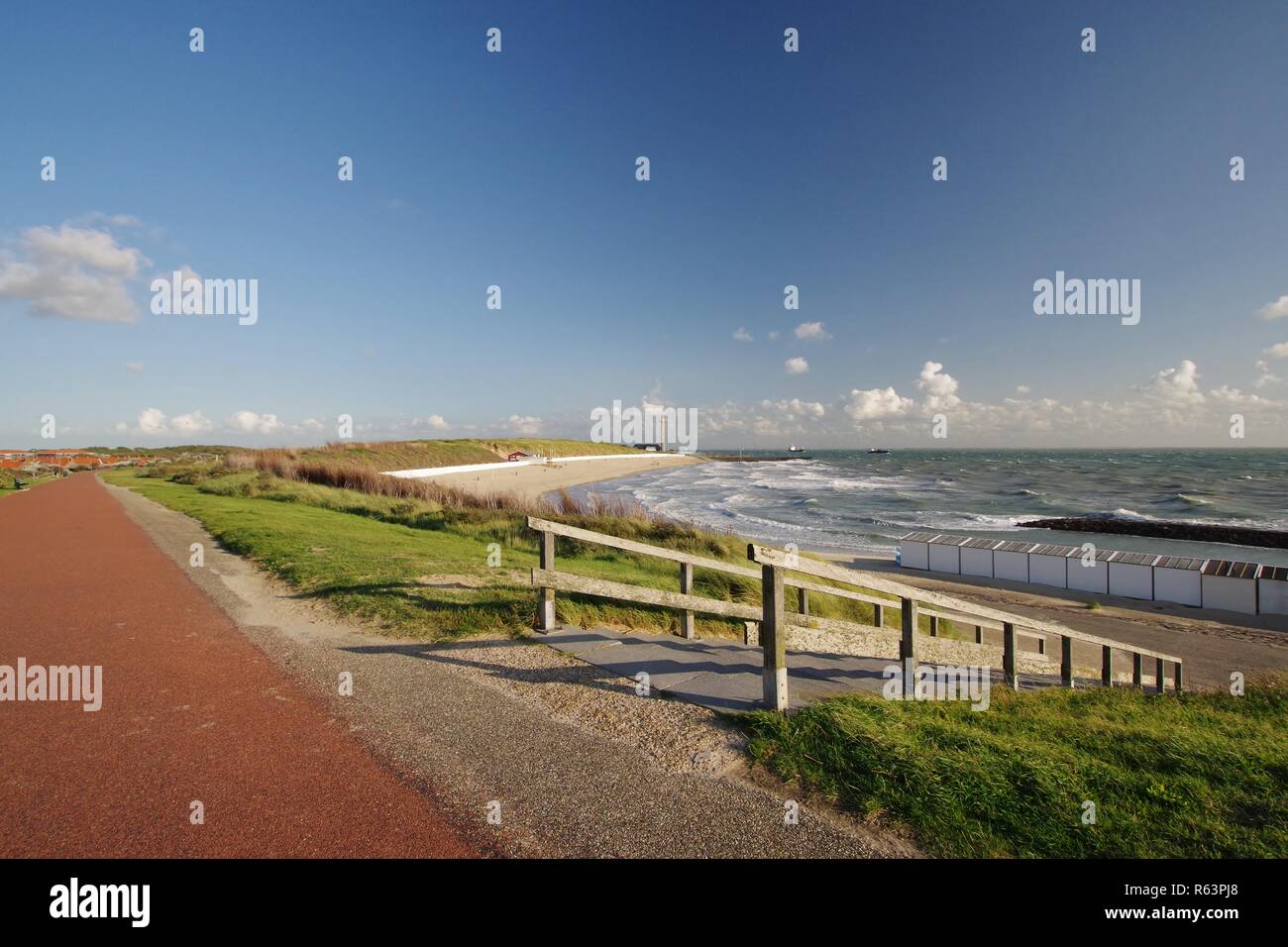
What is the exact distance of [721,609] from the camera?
21.0 ft

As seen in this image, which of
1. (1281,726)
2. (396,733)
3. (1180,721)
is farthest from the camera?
(1281,726)

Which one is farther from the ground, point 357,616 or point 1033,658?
point 357,616

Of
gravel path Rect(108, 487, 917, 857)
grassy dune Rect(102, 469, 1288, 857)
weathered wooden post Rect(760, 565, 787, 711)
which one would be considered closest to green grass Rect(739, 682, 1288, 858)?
grassy dune Rect(102, 469, 1288, 857)

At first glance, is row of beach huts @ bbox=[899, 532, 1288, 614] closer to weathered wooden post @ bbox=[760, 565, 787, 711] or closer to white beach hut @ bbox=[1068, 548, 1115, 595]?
white beach hut @ bbox=[1068, 548, 1115, 595]

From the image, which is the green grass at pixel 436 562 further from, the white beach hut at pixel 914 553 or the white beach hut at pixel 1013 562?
the white beach hut at pixel 1013 562

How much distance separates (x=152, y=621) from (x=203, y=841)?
6175 millimetres

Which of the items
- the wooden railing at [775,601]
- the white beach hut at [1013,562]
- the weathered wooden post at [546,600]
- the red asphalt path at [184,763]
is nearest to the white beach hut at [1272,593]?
the white beach hut at [1013,562]

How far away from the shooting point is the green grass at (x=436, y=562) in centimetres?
780

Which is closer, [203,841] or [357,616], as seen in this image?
[203,841]

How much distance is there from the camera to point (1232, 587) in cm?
1769

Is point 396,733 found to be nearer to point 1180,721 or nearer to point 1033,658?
point 1180,721

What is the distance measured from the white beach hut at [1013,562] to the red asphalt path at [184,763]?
24.7m

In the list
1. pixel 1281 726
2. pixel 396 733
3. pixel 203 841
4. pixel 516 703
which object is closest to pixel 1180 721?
pixel 1281 726
